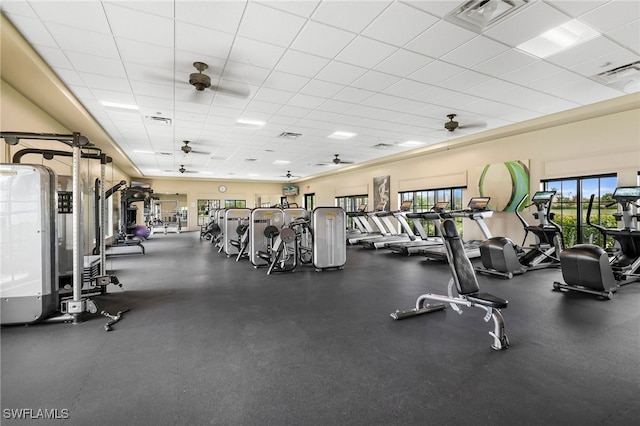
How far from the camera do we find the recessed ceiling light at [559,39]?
129 inches

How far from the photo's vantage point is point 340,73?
4316 mm

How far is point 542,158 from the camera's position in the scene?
678cm

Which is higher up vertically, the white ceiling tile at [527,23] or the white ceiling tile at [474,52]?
the white ceiling tile at [474,52]

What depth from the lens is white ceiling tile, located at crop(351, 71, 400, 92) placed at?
4398 millimetres

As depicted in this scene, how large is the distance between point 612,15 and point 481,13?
136cm

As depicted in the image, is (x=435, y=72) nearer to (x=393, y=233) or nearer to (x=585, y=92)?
(x=585, y=92)

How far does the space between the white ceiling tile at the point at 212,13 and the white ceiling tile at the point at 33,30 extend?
1465 mm

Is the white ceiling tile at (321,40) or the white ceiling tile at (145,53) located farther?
the white ceiling tile at (145,53)

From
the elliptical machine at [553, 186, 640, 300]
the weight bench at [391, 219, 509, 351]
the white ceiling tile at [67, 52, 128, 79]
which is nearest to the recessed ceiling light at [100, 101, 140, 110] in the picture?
the white ceiling tile at [67, 52, 128, 79]

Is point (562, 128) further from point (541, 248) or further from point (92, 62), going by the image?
point (92, 62)

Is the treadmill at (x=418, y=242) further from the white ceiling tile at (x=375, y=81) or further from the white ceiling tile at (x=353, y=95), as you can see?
the white ceiling tile at (x=375, y=81)

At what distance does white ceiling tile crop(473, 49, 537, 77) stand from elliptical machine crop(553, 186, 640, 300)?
268 cm

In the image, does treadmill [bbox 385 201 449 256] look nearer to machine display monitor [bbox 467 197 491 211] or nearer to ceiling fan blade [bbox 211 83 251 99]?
machine display monitor [bbox 467 197 491 211]

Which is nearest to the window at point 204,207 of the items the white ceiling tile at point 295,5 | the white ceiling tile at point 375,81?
the white ceiling tile at point 375,81
